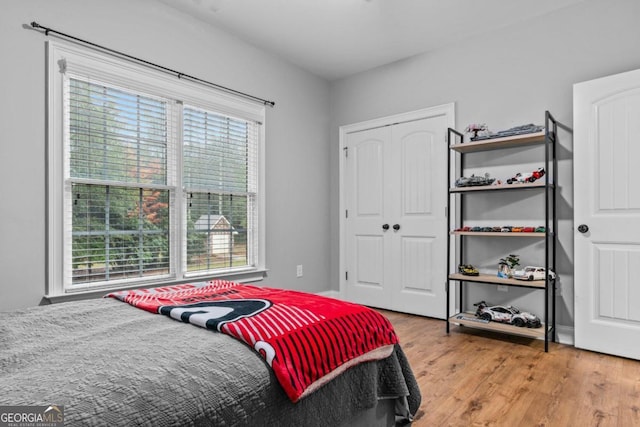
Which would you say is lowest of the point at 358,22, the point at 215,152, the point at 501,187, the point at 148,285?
the point at 148,285

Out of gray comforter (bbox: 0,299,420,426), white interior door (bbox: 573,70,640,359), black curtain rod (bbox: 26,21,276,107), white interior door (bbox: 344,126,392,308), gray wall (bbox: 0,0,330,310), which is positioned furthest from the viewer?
white interior door (bbox: 344,126,392,308)

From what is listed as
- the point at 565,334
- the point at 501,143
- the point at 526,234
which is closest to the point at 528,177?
the point at 501,143

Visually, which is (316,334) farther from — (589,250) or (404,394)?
(589,250)

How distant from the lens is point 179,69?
3.09 meters

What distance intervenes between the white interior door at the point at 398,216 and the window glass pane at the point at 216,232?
1.37m

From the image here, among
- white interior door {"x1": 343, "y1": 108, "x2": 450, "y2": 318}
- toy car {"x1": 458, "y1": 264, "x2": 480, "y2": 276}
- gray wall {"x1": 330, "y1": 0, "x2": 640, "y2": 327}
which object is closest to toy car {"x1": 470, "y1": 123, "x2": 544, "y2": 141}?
gray wall {"x1": 330, "y1": 0, "x2": 640, "y2": 327}

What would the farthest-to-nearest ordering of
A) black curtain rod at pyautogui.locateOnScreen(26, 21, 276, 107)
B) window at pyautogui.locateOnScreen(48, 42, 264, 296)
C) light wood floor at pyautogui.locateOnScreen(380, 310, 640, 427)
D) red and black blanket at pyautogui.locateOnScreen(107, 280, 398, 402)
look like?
window at pyautogui.locateOnScreen(48, 42, 264, 296)
black curtain rod at pyautogui.locateOnScreen(26, 21, 276, 107)
light wood floor at pyautogui.locateOnScreen(380, 310, 640, 427)
red and black blanket at pyautogui.locateOnScreen(107, 280, 398, 402)

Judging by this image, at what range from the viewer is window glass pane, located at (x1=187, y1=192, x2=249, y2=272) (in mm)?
3208

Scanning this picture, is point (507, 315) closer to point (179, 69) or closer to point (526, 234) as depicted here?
point (526, 234)

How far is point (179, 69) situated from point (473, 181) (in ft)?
8.65

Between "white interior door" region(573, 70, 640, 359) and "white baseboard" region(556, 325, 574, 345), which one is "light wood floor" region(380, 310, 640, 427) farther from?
"white interior door" region(573, 70, 640, 359)

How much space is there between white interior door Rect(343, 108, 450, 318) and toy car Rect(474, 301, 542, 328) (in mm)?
539

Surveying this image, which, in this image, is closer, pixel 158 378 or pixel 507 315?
pixel 158 378

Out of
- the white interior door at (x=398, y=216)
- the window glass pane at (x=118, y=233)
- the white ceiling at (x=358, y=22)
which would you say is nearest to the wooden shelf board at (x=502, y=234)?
the white interior door at (x=398, y=216)
